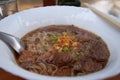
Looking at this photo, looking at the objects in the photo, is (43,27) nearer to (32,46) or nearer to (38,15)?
(38,15)

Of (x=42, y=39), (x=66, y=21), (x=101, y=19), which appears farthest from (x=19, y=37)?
(x=101, y=19)

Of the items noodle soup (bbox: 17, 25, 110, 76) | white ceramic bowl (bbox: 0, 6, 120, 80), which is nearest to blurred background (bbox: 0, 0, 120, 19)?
white ceramic bowl (bbox: 0, 6, 120, 80)

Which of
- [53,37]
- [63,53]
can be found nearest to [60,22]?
[53,37]

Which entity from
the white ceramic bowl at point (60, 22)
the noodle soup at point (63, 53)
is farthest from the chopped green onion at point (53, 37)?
the white ceramic bowl at point (60, 22)

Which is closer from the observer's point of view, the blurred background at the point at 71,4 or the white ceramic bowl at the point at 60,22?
the white ceramic bowl at the point at 60,22

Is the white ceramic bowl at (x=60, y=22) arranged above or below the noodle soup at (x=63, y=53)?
above

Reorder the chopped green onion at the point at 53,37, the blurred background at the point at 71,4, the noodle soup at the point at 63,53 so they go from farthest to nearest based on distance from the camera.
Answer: the blurred background at the point at 71,4 < the chopped green onion at the point at 53,37 < the noodle soup at the point at 63,53

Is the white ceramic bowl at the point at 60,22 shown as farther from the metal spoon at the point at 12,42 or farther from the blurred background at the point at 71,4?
the blurred background at the point at 71,4

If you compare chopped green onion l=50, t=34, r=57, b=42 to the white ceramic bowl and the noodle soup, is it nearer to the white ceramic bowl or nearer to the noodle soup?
the noodle soup

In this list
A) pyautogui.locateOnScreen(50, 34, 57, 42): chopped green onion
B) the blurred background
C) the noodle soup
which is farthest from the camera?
the blurred background
